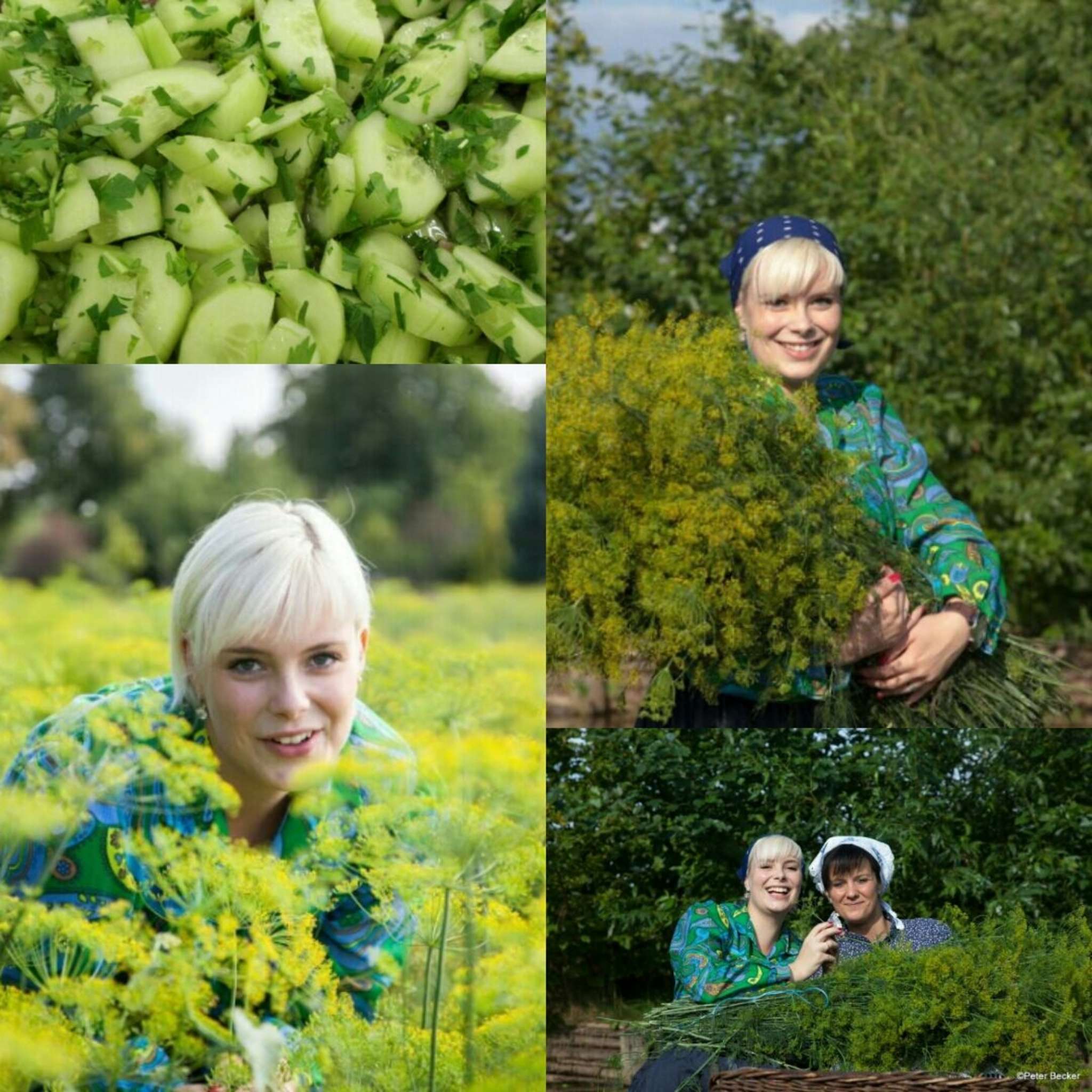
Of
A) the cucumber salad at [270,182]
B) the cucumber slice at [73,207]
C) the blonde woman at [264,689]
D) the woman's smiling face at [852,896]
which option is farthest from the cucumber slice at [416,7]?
the woman's smiling face at [852,896]

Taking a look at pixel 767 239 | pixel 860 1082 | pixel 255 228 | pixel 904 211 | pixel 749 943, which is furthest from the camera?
pixel 904 211

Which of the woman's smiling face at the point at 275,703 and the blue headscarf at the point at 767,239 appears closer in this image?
the woman's smiling face at the point at 275,703

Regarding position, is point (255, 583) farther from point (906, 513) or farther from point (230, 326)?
point (906, 513)

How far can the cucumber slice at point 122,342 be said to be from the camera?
285cm

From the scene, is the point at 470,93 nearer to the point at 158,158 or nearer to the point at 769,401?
the point at 158,158

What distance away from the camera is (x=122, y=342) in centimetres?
285

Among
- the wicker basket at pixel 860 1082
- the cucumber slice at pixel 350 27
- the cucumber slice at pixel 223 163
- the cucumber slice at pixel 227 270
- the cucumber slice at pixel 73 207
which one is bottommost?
the wicker basket at pixel 860 1082

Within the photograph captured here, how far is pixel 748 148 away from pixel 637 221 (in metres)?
0.26

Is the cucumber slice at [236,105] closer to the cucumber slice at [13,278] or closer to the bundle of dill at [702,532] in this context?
the cucumber slice at [13,278]

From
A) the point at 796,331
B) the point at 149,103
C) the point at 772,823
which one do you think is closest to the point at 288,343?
the point at 149,103

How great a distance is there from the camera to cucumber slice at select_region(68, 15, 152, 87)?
284 centimetres

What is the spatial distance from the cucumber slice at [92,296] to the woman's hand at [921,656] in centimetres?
144

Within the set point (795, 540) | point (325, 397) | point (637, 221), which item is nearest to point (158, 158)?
point (325, 397)

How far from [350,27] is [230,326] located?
0.56 m
